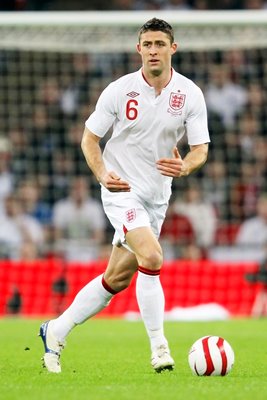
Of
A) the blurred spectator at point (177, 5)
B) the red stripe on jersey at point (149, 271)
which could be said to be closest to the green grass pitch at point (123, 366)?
the red stripe on jersey at point (149, 271)

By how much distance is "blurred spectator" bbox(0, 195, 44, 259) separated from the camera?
16969mm

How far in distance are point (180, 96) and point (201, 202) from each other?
9.52 metres

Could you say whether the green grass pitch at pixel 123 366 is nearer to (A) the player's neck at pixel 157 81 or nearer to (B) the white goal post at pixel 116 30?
(A) the player's neck at pixel 157 81

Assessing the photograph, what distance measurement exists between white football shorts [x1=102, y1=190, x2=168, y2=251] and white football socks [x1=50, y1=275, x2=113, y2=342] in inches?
14.5

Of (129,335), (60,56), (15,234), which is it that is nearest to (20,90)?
(60,56)

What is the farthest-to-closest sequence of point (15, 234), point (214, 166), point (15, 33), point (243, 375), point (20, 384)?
point (214, 166)
point (15, 234)
point (15, 33)
point (243, 375)
point (20, 384)

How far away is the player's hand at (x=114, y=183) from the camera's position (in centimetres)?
766

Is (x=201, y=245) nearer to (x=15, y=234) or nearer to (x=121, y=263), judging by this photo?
(x=15, y=234)

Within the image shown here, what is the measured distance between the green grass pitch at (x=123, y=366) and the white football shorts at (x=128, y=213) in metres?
1.01

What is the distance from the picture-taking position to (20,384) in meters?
6.93

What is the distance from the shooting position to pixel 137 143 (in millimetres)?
8195

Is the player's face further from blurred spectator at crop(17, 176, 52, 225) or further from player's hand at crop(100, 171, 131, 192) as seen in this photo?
blurred spectator at crop(17, 176, 52, 225)

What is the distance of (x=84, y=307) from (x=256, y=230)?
31.1ft

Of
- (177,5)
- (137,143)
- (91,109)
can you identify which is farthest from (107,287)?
(177,5)
